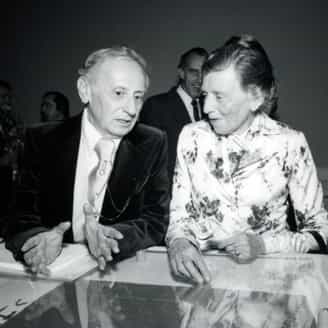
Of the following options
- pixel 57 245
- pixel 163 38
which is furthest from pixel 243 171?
pixel 163 38

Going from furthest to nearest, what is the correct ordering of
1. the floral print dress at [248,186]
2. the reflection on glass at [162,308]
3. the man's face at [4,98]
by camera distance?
the man's face at [4,98] < the floral print dress at [248,186] < the reflection on glass at [162,308]

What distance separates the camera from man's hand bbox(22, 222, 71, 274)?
4.70ft

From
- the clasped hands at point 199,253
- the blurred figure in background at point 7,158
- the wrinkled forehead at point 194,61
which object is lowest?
the blurred figure in background at point 7,158

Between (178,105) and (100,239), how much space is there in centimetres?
193

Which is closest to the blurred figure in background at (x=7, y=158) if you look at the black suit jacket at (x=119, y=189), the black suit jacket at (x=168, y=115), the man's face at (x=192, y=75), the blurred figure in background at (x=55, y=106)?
the blurred figure in background at (x=55, y=106)

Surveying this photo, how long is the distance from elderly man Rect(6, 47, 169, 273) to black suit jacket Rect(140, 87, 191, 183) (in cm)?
135

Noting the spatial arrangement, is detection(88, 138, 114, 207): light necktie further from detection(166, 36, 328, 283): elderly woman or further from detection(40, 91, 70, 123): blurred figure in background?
detection(40, 91, 70, 123): blurred figure in background

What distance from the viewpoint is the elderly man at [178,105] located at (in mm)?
3160

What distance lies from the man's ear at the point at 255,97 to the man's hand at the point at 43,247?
818 millimetres

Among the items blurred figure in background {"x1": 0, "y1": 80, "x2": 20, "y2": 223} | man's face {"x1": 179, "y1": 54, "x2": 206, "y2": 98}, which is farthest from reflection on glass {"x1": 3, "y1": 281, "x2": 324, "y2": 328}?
man's face {"x1": 179, "y1": 54, "x2": 206, "y2": 98}

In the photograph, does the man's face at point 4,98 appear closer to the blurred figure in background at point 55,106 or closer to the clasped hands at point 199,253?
the blurred figure in background at point 55,106

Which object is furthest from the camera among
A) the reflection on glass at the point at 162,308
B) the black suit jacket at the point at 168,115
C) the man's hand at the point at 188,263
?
the black suit jacket at the point at 168,115

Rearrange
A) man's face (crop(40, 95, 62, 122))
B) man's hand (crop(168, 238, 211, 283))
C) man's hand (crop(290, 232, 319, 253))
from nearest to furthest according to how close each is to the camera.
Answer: man's hand (crop(168, 238, 211, 283)) → man's hand (crop(290, 232, 319, 253)) → man's face (crop(40, 95, 62, 122))

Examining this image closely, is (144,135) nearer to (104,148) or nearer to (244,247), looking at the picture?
(104,148)
